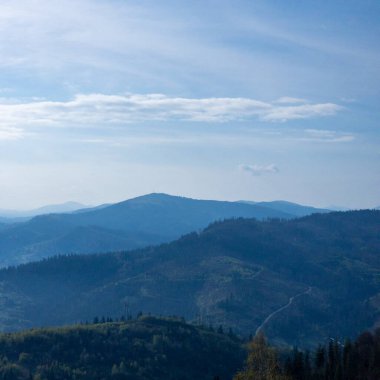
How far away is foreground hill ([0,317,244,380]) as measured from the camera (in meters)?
168

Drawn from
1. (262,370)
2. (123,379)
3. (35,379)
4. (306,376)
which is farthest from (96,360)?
(262,370)

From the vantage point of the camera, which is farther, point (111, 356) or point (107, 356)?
point (111, 356)

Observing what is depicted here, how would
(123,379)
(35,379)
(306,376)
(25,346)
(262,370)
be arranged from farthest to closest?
(25,346) < (123,379) < (35,379) < (306,376) < (262,370)

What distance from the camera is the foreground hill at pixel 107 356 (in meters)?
168

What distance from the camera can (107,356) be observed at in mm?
183250

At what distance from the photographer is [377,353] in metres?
120

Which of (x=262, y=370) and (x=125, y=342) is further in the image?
(x=125, y=342)

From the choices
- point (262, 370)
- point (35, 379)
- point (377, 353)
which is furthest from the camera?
point (35, 379)

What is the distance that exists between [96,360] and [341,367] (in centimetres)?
8740

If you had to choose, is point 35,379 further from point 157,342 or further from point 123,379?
point 157,342

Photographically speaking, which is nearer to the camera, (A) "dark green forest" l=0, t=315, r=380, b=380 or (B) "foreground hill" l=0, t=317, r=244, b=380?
(A) "dark green forest" l=0, t=315, r=380, b=380

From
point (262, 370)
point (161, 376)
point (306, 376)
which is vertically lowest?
point (161, 376)

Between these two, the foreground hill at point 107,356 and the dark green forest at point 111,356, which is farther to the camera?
the foreground hill at point 107,356

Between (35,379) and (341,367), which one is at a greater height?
(341,367)
